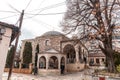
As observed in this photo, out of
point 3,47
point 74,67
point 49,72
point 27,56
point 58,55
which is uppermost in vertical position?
point 27,56

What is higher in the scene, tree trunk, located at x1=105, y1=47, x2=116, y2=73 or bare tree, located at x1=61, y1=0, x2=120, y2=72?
bare tree, located at x1=61, y1=0, x2=120, y2=72

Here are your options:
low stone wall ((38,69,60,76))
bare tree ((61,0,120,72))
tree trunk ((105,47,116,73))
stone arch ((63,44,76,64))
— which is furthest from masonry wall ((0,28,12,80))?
stone arch ((63,44,76,64))

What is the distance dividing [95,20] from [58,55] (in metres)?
14.0

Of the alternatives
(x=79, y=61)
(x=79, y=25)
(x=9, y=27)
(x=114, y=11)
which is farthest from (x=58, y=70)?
(x=9, y=27)

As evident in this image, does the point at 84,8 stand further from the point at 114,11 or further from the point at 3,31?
the point at 3,31

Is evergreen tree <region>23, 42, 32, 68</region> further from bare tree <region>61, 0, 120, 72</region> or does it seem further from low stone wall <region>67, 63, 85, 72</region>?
bare tree <region>61, 0, 120, 72</region>

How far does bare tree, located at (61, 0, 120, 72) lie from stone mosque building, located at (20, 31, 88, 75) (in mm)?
10822

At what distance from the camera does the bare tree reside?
13922mm

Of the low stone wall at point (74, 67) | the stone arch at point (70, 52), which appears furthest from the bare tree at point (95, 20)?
the stone arch at point (70, 52)

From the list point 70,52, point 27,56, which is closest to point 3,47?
point 27,56

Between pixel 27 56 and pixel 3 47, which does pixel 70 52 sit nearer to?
pixel 27 56

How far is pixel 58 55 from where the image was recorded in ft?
91.0

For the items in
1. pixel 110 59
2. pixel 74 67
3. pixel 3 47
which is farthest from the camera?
pixel 74 67

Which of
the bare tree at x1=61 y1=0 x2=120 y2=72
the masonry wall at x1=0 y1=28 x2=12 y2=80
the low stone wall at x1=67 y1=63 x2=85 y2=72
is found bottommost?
the low stone wall at x1=67 y1=63 x2=85 y2=72
